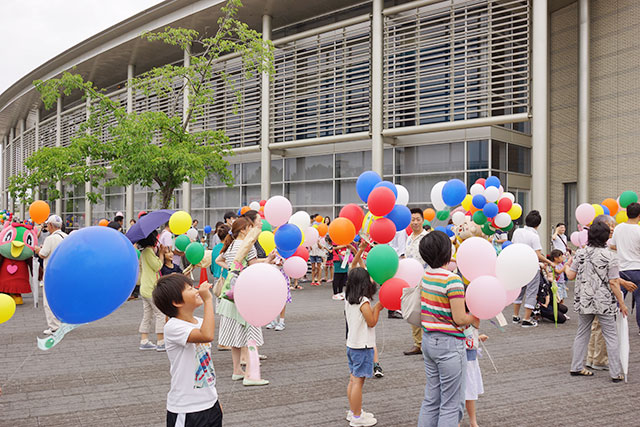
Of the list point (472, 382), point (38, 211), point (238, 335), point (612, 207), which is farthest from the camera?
point (612, 207)

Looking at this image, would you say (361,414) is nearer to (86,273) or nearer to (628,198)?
(86,273)

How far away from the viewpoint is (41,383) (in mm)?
6129

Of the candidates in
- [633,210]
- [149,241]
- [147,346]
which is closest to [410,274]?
[149,241]

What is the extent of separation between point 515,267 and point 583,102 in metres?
18.2

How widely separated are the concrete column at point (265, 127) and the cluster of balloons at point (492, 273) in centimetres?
1937

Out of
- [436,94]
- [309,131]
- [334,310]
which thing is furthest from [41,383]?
[309,131]

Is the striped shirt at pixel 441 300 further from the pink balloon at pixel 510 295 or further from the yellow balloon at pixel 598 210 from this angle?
the yellow balloon at pixel 598 210

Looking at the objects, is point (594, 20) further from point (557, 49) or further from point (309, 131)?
point (309, 131)

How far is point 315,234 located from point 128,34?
24.9m

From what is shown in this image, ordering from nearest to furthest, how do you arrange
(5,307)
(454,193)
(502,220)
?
1. (5,307)
2. (454,193)
3. (502,220)

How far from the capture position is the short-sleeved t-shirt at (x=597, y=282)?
6184 millimetres

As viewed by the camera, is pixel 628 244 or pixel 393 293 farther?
pixel 628 244

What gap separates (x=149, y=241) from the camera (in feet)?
25.1

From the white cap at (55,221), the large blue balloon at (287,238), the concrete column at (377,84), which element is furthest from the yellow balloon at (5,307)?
the concrete column at (377,84)
